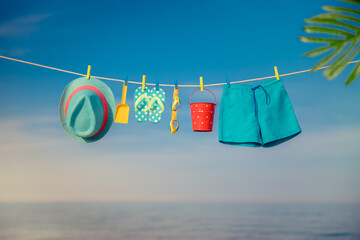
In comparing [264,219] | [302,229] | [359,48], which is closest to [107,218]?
[264,219]

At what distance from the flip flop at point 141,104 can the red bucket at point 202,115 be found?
1.22ft

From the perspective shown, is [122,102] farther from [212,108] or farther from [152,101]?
[212,108]

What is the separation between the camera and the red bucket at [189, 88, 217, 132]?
2793 millimetres

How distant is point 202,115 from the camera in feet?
9.18

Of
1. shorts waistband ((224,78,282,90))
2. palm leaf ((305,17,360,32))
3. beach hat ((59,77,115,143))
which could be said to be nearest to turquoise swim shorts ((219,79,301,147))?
shorts waistband ((224,78,282,90))

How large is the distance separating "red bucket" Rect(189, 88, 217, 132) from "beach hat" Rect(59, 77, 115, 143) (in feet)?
2.09

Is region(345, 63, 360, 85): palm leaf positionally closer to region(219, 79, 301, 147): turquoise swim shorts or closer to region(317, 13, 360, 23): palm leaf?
region(317, 13, 360, 23): palm leaf

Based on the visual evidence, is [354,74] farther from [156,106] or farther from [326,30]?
[156,106]

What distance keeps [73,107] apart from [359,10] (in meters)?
1.99

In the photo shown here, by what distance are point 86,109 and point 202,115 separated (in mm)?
883

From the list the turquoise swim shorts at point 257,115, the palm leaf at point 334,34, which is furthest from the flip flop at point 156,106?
the palm leaf at point 334,34

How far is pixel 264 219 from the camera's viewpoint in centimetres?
1262

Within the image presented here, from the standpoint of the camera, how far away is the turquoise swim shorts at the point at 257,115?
2869 mm

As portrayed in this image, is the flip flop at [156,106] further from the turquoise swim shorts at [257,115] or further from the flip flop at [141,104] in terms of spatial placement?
the turquoise swim shorts at [257,115]
